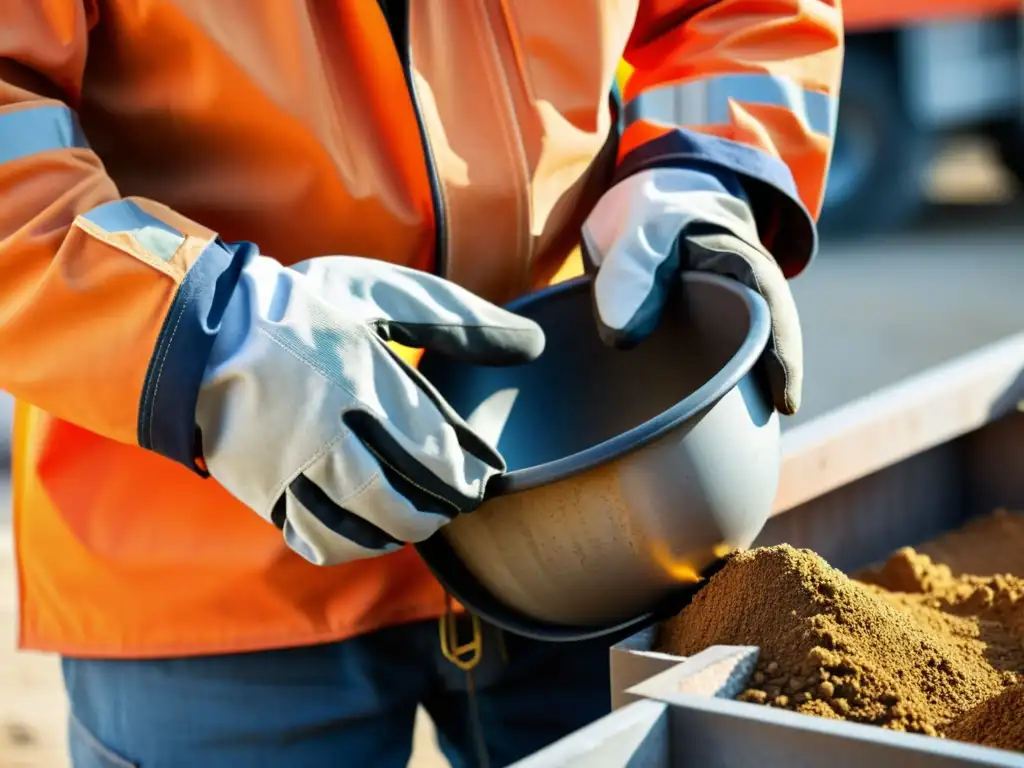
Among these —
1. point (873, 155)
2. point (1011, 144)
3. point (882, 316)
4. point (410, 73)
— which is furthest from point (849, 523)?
point (1011, 144)

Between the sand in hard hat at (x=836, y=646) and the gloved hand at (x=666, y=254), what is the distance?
0.17m

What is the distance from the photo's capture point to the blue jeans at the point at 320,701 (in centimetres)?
143

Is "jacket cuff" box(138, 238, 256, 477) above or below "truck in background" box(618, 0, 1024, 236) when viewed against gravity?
above

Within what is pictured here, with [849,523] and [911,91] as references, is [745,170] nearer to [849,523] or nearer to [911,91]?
[849,523]

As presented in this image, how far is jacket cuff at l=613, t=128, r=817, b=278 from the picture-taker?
147 centimetres

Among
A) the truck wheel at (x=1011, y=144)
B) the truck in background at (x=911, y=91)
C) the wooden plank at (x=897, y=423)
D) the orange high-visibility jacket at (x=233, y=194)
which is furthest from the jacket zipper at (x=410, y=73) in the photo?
the truck wheel at (x=1011, y=144)

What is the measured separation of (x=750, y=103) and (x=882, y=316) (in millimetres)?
5023

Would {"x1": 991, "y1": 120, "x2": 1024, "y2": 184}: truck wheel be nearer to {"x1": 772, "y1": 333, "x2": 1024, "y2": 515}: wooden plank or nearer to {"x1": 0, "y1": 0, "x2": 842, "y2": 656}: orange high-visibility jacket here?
{"x1": 772, "y1": 333, "x2": 1024, "y2": 515}: wooden plank

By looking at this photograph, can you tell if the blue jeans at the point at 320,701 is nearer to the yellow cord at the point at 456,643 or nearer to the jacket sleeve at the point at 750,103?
the yellow cord at the point at 456,643

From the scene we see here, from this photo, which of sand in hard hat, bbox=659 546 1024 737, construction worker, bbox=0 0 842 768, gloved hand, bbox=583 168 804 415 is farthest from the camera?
gloved hand, bbox=583 168 804 415

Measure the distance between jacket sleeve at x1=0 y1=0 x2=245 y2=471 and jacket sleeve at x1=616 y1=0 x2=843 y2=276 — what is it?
55cm

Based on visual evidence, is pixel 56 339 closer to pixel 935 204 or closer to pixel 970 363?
pixel 970 363

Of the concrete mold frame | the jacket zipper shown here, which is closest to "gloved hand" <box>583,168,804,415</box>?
the jacket zipper

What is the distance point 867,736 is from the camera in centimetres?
89
